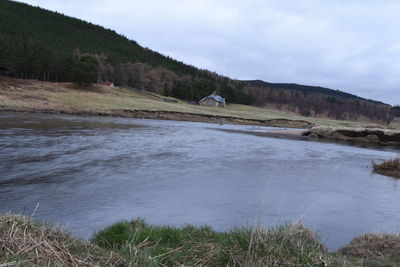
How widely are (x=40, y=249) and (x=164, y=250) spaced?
186 centimetres

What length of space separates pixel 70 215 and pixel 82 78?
77.8m

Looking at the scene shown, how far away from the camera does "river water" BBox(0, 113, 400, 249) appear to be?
9453mm

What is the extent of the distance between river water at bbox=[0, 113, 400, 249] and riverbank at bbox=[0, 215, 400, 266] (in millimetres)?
878

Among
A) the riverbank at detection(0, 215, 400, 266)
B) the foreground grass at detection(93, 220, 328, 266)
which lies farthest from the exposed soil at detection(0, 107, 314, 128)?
the foreground grass at detection(93, 220, 328, 266)

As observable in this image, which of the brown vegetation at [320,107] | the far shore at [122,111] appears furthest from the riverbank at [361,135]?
the brown vegetation at [320,107]

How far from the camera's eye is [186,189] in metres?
13.0

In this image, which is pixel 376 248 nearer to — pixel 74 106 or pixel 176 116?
pixel 74 106

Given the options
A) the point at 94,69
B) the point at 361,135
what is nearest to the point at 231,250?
the point at 361,135

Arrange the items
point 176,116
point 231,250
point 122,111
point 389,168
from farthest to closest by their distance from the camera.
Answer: point 176,116 → point 122,111 → point 389,168 → point 231,250

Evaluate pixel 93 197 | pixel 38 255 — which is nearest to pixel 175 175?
pixel 93 197

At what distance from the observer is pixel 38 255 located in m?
3.65

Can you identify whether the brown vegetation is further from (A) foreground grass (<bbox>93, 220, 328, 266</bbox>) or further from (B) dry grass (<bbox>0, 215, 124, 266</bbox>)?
(B) dry grass (<bbox>0, 215, 124, 266</bbox>)

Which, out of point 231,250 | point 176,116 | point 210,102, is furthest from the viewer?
point 210,102

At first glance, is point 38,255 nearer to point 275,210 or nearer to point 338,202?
point 275,210
